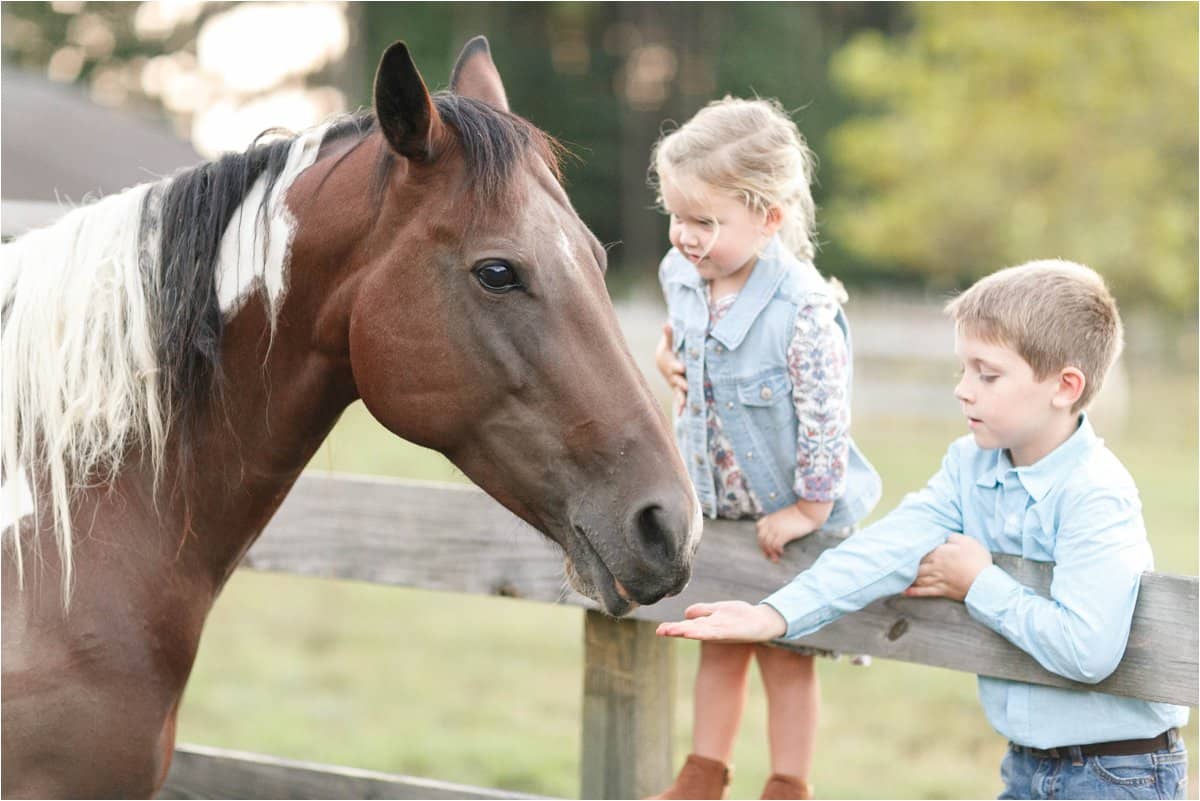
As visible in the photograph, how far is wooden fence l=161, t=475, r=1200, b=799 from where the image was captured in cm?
255

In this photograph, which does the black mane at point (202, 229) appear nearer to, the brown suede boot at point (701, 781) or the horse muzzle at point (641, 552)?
the horse muzzle at point (641, 552)

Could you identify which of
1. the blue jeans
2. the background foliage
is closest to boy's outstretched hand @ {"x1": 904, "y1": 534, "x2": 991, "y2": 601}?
the blue jeans

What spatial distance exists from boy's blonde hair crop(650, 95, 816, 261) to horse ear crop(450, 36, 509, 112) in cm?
43

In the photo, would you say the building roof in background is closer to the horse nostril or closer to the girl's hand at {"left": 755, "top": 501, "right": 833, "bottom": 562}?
the girl's hand at {"left": 755, "top": 501, "right": 833, "bottom": 562}

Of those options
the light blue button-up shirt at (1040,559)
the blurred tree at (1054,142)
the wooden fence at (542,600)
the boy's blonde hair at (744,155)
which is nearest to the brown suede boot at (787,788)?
the wooden fence at (542,600)

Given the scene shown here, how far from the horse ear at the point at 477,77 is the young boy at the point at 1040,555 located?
3.60ft

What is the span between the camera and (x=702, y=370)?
109 inches

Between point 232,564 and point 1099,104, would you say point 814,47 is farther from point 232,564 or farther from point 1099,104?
point 232,564

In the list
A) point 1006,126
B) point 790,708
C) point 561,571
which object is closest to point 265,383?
point 561,571

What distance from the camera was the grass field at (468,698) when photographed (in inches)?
204

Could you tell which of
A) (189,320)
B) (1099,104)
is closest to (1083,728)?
(189,320)

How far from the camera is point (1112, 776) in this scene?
2.24 m

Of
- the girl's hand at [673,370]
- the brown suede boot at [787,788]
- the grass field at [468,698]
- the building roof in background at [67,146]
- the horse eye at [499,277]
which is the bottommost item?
the grass field at [468,698]

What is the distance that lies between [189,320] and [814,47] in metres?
34.7
